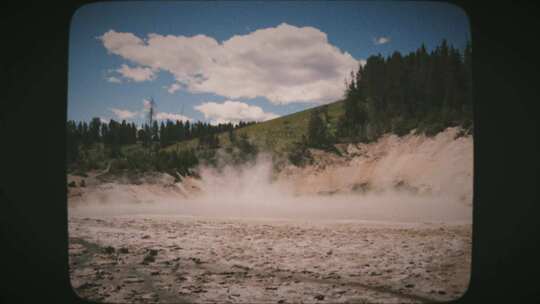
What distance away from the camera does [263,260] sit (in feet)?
12.9

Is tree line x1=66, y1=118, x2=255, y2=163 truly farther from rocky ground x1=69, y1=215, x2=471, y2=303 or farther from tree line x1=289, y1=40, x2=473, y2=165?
tree line x1=289, y1=40, x2=473, y2=165

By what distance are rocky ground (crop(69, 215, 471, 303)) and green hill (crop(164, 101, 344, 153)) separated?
116 centimetres

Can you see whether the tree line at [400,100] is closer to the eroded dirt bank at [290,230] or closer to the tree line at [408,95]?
the tree line at [408,95]

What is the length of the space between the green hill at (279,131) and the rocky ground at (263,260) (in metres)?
1.16

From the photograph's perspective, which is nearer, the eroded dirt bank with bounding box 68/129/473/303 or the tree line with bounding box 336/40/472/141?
the eroded dirt bank with bounding box 68/129/473/303

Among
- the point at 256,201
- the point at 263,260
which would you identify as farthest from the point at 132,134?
the point at 263,260

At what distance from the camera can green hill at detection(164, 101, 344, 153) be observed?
13.8ft

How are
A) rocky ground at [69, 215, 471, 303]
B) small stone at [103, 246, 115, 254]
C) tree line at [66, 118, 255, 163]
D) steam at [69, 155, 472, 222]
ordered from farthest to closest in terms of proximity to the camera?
steam at [69, 155, 472, 222] < small stone at [103, 246, 115, 254] < tree line at [66, 118, 255, 163] < rocky ground at [69, 215, 471, 303]

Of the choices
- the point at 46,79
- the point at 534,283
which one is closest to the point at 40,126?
the point at 46,79

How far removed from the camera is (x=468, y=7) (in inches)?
A: 113

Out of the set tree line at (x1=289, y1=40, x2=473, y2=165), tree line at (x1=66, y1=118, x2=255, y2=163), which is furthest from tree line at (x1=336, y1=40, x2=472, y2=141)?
tree line at (x1=66, y1=118, x2=255, y2=163)

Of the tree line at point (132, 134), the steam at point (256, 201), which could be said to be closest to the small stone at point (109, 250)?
the steam at point (256, 201)

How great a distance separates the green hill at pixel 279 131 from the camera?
421 cm

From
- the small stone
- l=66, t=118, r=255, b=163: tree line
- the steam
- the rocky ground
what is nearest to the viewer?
the rocky ground
